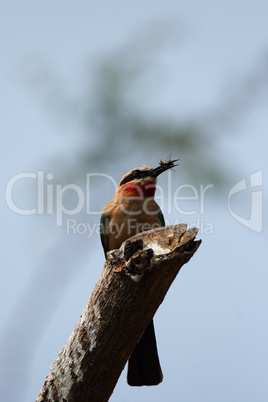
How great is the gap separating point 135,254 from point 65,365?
0.84 m

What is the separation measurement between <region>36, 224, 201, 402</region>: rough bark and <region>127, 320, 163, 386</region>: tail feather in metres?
1.17

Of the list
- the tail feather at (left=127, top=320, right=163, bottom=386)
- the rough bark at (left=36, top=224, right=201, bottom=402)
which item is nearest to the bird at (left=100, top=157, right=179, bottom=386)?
the tail feather at (left=127, top=320, right=163, bottom=386)

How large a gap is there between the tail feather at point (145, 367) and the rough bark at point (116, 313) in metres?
1.17

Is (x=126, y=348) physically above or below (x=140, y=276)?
below

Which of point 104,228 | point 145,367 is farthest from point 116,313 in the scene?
point 104,228

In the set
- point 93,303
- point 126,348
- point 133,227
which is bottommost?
point 126,348

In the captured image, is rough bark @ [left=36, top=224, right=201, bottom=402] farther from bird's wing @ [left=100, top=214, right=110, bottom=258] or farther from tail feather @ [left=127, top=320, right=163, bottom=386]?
bird's wing @ [left=100, top=214, right=110, bottom=258]

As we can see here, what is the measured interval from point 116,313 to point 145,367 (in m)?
1.58

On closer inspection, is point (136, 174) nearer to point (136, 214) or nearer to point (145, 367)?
point (136, 214)

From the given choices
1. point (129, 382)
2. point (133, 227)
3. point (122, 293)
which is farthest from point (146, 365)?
point (122, 293)

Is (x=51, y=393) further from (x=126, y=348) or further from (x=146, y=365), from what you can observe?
(x=146, y=365)

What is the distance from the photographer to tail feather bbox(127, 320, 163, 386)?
427 centimetres

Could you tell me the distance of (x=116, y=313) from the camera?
2.94 metres

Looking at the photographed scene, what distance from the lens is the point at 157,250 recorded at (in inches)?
116
